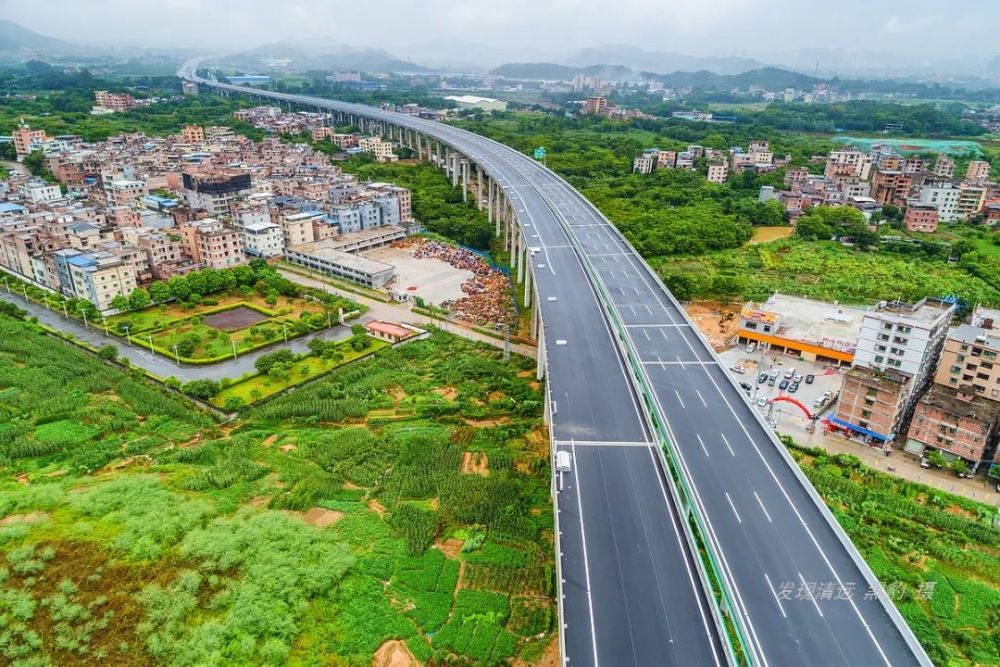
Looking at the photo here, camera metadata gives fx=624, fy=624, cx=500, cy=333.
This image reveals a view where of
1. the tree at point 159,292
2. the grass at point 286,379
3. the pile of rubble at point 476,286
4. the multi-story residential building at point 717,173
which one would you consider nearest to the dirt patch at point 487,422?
the grass at point 286,379

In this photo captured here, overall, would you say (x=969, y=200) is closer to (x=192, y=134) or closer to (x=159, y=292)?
(x=159, y=292)

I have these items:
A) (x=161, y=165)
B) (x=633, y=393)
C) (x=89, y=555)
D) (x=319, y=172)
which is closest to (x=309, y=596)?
(x=89, y=555)

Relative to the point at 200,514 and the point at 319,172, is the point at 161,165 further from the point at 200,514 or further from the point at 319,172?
the point at 200,514

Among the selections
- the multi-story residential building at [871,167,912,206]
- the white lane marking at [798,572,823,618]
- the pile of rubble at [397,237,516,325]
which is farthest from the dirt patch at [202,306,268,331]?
the multi-story residential building at [871,167,912,206]

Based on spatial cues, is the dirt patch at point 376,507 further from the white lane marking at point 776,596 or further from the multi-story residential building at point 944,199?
the multi-story residential building at point 944,199

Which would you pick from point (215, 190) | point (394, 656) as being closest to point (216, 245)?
point (215, 190)

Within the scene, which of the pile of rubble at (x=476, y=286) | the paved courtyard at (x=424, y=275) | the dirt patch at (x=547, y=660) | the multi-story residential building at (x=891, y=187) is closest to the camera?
the dirt patch at (x=547, y=660)
